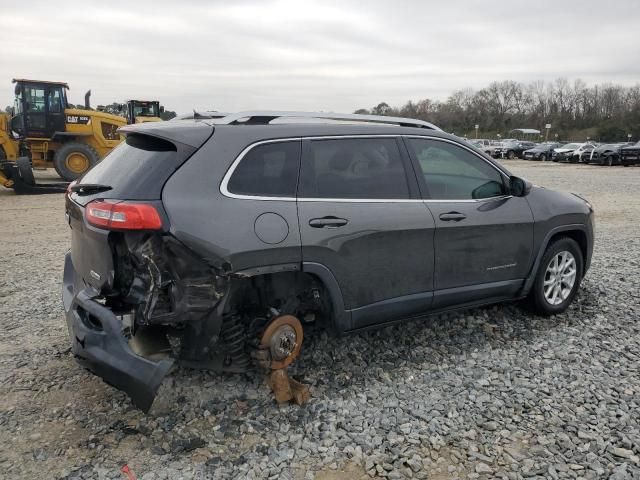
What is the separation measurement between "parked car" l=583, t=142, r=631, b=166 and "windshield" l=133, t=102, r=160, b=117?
2847 cm

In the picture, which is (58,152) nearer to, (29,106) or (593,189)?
(29,106)

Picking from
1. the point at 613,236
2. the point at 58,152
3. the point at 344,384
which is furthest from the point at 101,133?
the point at 344,384

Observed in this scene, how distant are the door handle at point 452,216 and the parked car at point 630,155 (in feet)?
115

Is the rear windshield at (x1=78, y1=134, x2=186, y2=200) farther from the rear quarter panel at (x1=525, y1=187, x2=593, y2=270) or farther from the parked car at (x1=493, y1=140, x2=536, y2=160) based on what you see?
the parked car at (x1=493, y1=140, x2=536, y2=160)

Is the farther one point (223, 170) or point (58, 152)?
point (58, 152)

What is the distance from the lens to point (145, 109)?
2242 centimetres

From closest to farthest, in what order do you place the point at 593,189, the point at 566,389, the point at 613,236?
the point at 566,389, the point at 613,236, the point at 593,189

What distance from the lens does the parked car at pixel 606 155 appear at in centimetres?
3494

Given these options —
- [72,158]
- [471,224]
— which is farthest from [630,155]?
[471,224]

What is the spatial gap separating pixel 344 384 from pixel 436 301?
957mm

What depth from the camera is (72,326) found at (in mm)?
3254

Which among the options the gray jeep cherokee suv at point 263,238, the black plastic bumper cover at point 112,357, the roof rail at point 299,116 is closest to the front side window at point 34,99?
the gray jeep cherokee suv at point 263,238

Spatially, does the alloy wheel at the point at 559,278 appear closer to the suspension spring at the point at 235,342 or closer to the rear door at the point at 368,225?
the rear door at the point at 368,225

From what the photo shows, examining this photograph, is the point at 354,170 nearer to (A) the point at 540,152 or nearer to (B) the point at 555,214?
(B) the point at 555,214
